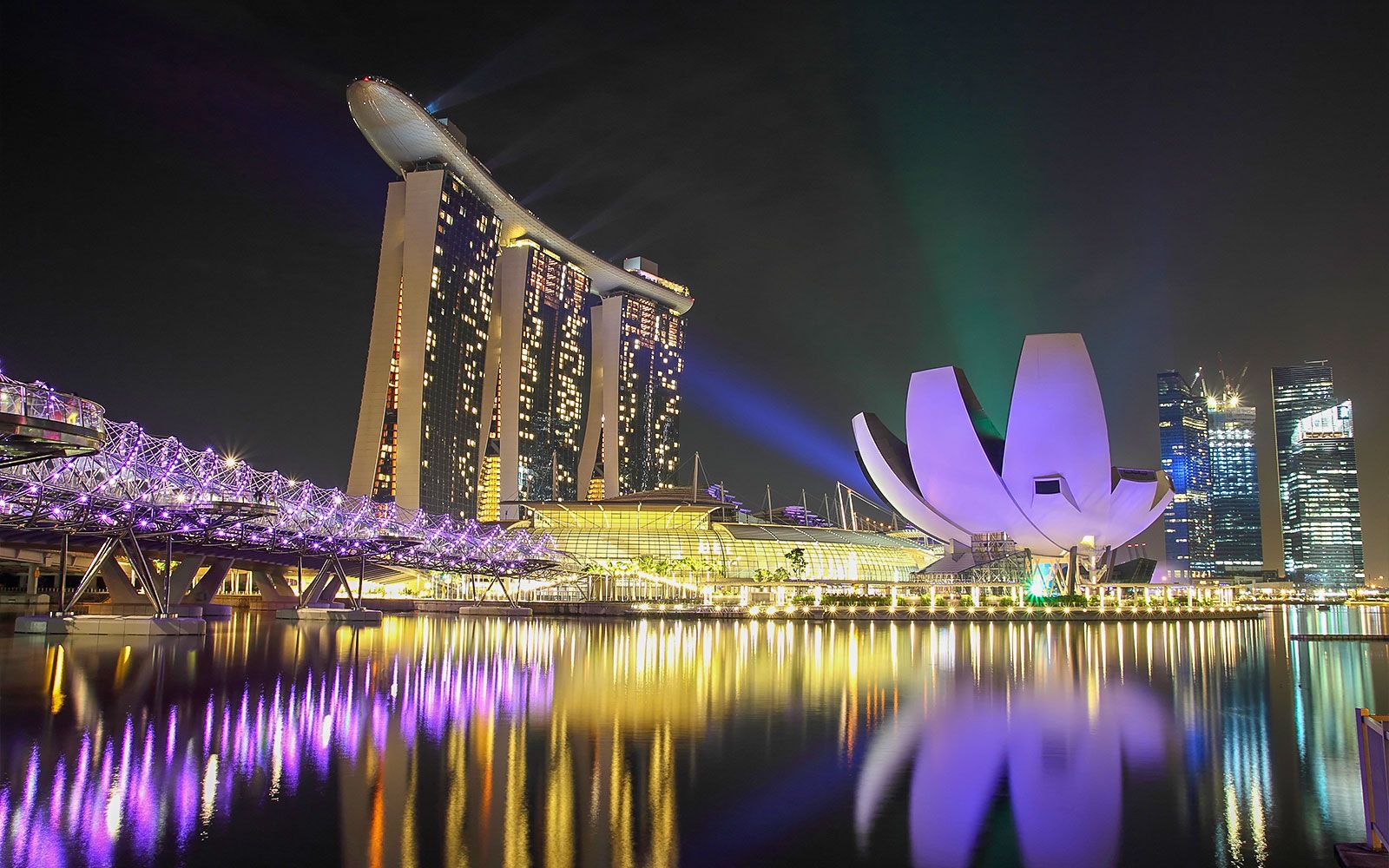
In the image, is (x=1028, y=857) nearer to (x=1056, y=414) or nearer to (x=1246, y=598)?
(x=1056, y=414)

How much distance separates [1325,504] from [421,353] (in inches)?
6083

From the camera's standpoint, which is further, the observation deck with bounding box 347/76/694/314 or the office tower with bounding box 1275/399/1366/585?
the office tower with bounding box 1275/399/1366/585

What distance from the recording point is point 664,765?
8703 millimetres

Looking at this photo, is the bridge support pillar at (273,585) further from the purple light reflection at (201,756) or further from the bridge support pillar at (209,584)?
the purple light reflection at (201,756)

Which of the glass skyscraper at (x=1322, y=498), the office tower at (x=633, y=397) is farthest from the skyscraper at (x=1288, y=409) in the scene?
the office tower at (x=633, y=397)

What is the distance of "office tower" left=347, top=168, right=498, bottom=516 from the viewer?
7544 cm

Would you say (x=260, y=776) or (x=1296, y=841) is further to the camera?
(x=260, y=776)

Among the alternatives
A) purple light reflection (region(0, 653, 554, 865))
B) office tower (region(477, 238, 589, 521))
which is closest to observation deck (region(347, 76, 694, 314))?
office tower (region(477, 238, 589, 521))

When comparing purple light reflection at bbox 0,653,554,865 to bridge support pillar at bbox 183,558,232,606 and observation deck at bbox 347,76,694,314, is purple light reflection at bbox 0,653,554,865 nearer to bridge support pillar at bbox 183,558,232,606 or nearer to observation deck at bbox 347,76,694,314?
bridge support pillar at bbox 183,558,232,606

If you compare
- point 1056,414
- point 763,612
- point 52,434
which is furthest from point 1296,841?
point 1056,414

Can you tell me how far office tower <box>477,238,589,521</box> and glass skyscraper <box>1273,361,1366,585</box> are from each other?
123983 millimetres

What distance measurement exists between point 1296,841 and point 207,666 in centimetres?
1641

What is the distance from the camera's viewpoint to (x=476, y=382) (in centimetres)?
8788

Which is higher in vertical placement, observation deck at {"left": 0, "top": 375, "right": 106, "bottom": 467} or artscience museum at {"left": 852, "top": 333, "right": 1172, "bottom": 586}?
artscience museum at {"left": 852, "top": 333, "right": 1172, "bottom": 586}
